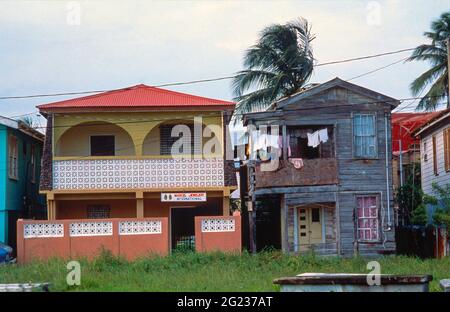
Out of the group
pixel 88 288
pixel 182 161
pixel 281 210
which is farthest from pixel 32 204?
pixel 88 288

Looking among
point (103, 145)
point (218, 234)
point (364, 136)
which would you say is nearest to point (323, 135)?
point (364, 136)

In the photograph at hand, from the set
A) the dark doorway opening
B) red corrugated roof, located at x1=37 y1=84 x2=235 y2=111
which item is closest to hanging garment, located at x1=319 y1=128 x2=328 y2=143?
red corrugated roof, located at x1=37 y1=84 x2=235 y2=111

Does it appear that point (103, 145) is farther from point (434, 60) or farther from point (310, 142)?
point (434, 60)

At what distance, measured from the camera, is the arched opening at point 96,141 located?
105 feet

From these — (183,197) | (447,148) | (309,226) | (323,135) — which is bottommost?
(309,226)

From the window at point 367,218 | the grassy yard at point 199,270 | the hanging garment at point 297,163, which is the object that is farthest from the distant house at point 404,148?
the grassy yard at point 199,270

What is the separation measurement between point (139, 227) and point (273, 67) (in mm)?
13405

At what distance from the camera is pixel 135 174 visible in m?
30.2

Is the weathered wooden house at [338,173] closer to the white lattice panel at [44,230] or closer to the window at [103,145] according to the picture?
the window at [103,145]

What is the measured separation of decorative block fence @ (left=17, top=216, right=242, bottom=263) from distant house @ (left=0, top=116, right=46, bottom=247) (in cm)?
358

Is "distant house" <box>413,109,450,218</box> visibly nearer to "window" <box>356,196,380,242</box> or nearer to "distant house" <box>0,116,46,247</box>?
"window" <box>356,196,380,242</box>

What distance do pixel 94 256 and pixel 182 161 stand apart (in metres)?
5.56
